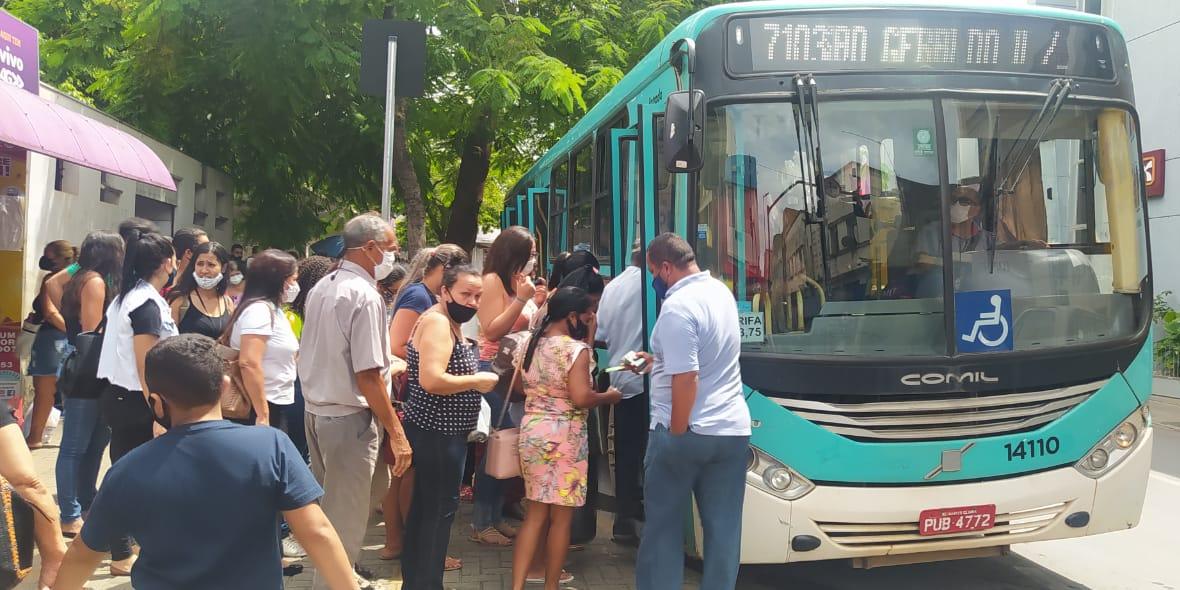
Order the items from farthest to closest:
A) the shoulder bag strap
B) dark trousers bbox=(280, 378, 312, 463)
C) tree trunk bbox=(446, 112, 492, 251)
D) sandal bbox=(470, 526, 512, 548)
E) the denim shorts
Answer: tree trunk bbox=(446, 112, 492, 251) → the denim shorts → sandal bbox=(470, 526, 512, 548) → dark trousers bbox=(280, 378, 312, 463) → the shoulder bag strap

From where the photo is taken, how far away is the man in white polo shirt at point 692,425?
440 centimetres

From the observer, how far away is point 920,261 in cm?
490

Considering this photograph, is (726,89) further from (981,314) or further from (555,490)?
(555,490)

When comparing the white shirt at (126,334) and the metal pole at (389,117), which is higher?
the metal pole at (389,117)

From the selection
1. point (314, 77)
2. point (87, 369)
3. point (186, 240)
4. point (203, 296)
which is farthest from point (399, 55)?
point (314, 77)

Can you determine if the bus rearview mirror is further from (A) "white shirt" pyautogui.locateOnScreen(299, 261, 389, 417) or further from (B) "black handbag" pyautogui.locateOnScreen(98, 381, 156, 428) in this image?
(B) "black handbag" pyautogui.locateOnScreen(98, 381, 156, 428)

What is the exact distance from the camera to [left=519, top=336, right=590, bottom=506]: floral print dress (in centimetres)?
497

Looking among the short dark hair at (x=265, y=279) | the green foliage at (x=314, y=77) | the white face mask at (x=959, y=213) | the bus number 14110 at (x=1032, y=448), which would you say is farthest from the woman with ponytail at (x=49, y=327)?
the bus number 14110 at (x=1032, y=448)

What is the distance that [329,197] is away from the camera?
18688mm

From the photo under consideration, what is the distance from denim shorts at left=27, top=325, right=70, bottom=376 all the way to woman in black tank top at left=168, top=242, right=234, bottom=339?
3.50 metres

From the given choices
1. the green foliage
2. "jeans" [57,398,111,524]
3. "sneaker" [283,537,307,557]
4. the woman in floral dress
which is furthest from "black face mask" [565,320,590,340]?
the green foliage

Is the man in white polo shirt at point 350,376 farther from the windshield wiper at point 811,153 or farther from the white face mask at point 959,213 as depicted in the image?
the white face mask at point 959,213

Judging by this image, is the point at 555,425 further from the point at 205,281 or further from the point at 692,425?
the point at 205,281

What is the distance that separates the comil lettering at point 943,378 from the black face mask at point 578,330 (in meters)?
1.61
